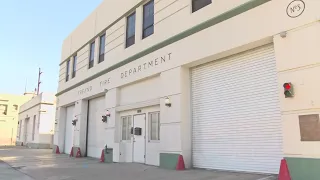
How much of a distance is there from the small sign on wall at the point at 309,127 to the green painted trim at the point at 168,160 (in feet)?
14.2

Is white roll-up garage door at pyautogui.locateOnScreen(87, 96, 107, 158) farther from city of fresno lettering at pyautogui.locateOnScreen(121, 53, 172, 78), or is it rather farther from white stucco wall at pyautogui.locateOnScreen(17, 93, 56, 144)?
white stucco wall at pyautogui.locateOnScreen(17, 93, 56, 144)

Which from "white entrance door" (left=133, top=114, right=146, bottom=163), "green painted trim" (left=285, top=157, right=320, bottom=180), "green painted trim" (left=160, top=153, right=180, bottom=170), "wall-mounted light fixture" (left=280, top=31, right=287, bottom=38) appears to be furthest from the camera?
"white entrance door" (left=133, top=114, right=146, bottom=163)

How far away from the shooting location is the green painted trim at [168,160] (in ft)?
32.5

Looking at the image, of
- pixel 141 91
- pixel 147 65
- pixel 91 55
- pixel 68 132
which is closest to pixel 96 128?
pixel 91 55

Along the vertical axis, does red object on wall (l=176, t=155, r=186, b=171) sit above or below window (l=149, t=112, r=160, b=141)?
below

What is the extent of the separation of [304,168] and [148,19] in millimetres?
8662

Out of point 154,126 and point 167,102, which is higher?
point 167,102

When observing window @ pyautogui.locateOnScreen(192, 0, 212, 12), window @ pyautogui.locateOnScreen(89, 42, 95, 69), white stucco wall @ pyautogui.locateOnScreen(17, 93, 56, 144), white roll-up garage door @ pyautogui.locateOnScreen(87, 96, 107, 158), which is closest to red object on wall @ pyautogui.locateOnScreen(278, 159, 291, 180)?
window @ pyautogui.locateOnScreen(192, 0, 212, 12)

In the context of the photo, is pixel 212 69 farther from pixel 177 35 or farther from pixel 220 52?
pixel 177 35

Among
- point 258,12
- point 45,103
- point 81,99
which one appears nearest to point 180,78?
point 258,12

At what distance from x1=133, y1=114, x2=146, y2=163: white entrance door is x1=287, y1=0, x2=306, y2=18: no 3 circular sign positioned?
23.1 ft

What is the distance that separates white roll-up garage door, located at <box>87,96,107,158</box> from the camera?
16.1m

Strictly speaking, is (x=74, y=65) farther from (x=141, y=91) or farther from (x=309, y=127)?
(x=309, y=127)

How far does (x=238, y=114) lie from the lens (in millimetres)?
8711
